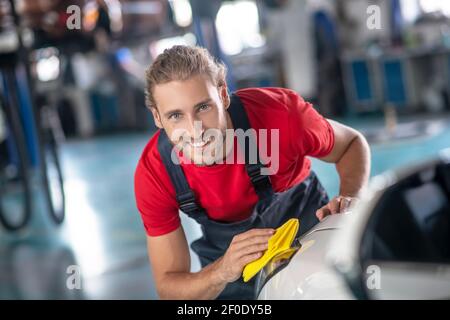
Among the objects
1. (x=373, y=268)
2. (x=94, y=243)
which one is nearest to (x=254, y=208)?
(x=373, y=268)

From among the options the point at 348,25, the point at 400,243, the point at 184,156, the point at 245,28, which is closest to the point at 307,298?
the point at 400,243

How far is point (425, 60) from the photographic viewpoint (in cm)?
973

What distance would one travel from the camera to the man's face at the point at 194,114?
115 centimetres

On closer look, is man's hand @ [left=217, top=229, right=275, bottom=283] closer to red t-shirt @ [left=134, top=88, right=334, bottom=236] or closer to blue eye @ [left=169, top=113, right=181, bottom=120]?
red t-shirt @ [left=134, top=88, right=334, bottom=236]

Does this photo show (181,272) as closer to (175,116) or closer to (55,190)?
(175,116)

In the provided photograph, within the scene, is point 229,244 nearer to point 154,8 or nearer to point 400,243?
point 400,243

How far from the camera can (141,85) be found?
6469 millimetres

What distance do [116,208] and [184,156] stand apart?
4.47 metres

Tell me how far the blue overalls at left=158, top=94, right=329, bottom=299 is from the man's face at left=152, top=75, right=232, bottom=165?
0.03 m

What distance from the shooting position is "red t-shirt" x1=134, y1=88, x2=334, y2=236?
1224mm

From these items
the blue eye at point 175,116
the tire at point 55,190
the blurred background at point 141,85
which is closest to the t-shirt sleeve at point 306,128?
the blurred background at point 141,85

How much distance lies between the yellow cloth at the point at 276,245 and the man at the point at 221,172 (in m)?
0.01

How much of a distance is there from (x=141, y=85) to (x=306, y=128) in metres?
5.34

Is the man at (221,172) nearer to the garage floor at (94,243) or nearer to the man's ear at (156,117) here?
the man's ear at (156,117)
